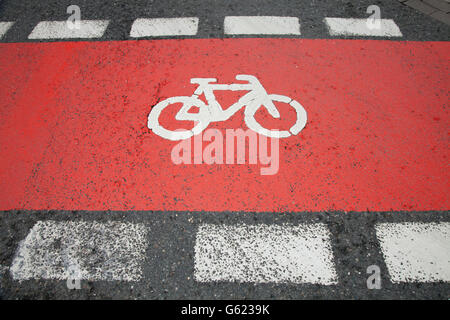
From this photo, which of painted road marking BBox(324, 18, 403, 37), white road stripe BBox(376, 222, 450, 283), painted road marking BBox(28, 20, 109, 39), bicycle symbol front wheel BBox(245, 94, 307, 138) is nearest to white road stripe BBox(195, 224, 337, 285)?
white road stripe BBox(376, 222, 450, 283)

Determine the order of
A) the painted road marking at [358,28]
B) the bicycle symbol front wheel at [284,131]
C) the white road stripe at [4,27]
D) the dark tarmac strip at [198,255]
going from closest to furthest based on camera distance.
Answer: the dark tarmac strip at [198,255], the bicycle symbol front wheel at [284,131], the painted road marking at [358,28], the white road stripe at [4,27]

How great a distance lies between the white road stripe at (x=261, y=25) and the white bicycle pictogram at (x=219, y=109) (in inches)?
47.0

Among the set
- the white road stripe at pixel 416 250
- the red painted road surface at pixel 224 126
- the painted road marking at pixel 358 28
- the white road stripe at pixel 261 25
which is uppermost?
the white road stripe at pixel 261 25

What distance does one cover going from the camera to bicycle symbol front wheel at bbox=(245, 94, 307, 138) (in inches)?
136

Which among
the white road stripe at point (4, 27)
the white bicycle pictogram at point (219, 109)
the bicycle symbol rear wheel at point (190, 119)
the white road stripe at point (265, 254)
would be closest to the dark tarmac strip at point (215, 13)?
the white road stripe at point (4, 27)

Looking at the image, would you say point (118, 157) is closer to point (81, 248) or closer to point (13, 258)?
point (81, 248)

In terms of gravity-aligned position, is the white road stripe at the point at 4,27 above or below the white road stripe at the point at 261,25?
above

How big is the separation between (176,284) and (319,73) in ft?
9.99

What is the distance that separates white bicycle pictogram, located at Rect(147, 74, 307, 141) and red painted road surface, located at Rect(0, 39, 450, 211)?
9 centimetres

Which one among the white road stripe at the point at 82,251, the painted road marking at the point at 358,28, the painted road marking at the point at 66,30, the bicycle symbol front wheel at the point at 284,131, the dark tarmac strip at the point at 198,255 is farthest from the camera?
the painted road marking at the point at 66,30

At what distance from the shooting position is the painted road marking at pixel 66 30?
187 inches

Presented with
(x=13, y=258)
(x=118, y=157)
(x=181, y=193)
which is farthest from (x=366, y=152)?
(x=13, y=258)

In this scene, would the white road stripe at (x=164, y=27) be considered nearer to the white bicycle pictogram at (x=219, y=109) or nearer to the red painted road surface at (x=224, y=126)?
the red painted road surface at (x=224, y=126)

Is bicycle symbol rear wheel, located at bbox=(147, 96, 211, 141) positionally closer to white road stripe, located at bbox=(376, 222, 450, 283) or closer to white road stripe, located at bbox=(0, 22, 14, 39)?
white road stripe, located at bbox=(376, 222, 450, 283)
